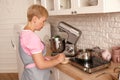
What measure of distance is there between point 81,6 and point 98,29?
411 millimetres

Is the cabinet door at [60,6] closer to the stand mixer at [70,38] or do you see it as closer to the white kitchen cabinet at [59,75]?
the stand mixer at [70,38]

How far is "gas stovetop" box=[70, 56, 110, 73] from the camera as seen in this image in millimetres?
1501

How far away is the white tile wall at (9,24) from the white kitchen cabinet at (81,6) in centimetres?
125

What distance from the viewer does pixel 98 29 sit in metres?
2.01

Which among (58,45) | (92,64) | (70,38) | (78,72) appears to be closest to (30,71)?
(78,72)

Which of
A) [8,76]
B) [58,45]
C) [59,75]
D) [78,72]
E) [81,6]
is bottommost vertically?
[8,76]

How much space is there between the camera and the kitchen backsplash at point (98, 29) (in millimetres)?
1808

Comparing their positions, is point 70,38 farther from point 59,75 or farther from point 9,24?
point 9,24

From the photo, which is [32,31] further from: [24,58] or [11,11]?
[11,11]

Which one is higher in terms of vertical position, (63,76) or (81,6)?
(81,6)

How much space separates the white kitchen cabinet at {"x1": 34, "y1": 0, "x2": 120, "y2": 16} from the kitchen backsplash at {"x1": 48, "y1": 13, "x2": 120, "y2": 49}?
265mm

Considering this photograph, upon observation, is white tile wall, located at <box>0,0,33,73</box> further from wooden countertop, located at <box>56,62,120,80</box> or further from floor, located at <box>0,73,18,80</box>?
wooden countertop, located at <box>56,62,120,80</box>

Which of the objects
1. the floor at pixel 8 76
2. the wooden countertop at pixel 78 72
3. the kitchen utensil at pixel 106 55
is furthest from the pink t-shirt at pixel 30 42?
the floor at pixel 8 76

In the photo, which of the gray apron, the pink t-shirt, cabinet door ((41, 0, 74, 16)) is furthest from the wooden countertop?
cabinet door ((41, 0, 74, 16))
